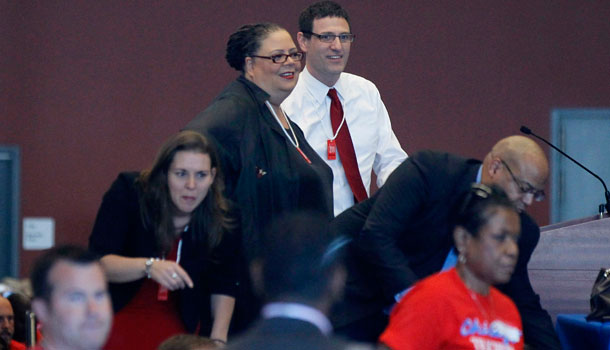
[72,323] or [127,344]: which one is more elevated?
[72,323]

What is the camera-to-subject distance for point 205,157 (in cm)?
278

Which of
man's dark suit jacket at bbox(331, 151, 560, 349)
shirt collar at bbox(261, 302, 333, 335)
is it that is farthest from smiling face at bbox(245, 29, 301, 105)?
shirt collar at bbox(261, 302, 333, 335)

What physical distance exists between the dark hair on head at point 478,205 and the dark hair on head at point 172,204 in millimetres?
709

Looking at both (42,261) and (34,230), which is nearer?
(42,261)

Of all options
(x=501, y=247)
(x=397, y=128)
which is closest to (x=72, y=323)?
(x=501, y=247)

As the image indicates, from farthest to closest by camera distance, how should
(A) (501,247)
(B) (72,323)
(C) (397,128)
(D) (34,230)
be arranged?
1. (C) (397,128)
2. (D) (34,230)
3. (A) (501,247)
4. (B) (72,323)

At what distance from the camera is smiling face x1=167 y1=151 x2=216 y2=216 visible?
8.95 feet

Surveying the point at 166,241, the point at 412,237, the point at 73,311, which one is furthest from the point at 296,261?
the point at 412,237

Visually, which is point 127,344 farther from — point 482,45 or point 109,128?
point 482,45

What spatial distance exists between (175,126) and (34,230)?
3.56 ft

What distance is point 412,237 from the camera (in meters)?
2.86

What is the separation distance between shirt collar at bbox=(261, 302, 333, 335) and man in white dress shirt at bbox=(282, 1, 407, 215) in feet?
7.67

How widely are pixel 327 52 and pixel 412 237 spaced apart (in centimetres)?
140

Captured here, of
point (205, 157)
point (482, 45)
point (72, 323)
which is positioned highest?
point (482, 45)
